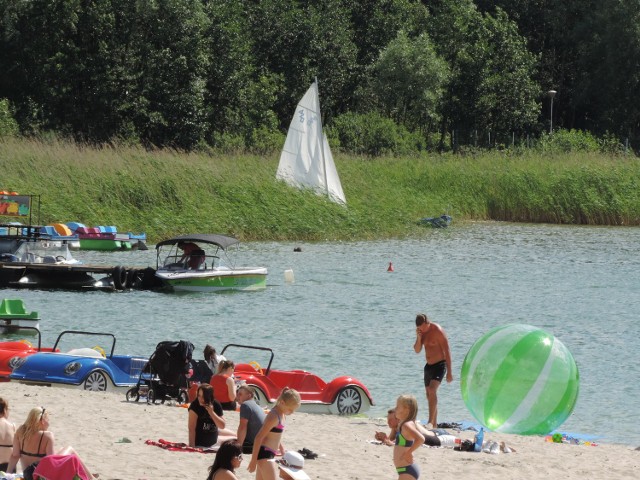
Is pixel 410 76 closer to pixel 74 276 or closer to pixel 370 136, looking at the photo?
pixel 370 136

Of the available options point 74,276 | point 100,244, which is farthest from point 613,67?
point 74,276

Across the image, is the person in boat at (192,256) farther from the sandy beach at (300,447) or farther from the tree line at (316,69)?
the tree line at (316,69)

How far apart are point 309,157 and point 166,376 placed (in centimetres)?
3186

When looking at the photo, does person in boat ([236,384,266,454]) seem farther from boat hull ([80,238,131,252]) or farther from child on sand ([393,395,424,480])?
boat hull ([80,238,131,252])

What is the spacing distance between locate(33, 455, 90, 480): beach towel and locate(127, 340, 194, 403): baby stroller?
5678 mm

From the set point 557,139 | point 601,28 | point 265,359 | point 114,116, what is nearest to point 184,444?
point 265,359

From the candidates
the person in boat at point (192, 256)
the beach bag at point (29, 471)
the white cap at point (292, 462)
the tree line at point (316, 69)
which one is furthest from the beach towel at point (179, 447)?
the tree line at point (316, 69)

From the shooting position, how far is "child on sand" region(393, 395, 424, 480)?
37.3 ft

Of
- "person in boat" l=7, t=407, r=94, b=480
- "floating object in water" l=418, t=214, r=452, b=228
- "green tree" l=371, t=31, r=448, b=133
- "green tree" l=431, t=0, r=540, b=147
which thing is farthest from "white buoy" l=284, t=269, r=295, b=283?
"green tree" l=431, t=0, r=540, b=147

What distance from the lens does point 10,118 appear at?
5281 centimetres

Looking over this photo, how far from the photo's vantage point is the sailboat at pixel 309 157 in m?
46.7

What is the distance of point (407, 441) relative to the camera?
11398 millimetres

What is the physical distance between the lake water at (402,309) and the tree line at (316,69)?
1637 centimetres

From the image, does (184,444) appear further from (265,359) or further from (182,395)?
(265,359)
